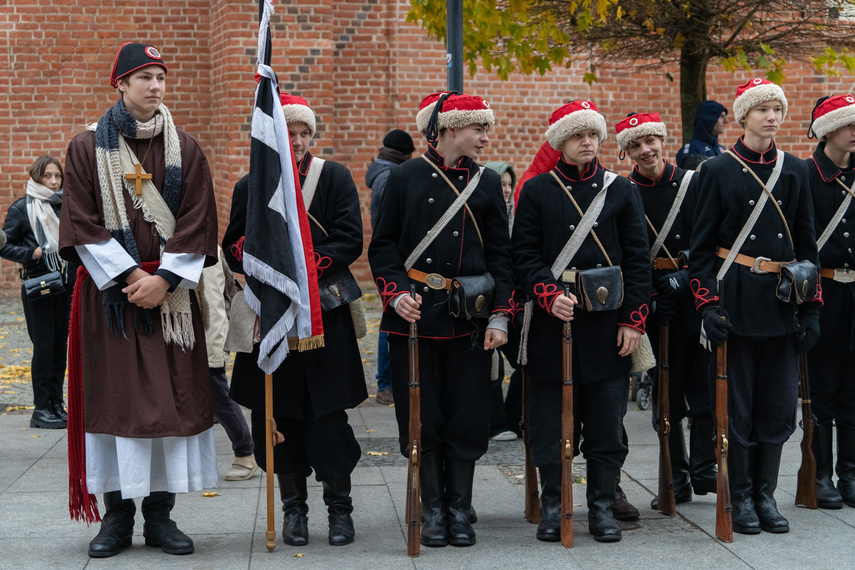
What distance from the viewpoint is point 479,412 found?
16.8ft

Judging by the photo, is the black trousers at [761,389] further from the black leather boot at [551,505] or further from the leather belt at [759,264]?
the black leather boot at [551,505]

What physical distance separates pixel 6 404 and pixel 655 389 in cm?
552

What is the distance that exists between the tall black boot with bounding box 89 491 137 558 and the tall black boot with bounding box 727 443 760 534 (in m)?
2.99

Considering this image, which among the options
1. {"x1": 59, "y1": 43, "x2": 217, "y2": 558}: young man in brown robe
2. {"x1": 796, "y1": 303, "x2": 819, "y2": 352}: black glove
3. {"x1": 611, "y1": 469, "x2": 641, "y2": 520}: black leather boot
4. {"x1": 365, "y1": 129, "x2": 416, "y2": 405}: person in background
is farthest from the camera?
{"x1": 365, "y1": 129, "x2": 416, "y2": 405}: person in background

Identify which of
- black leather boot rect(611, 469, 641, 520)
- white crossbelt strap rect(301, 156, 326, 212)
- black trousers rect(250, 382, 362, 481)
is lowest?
black leather boot rect(611, 469, 641, 520)

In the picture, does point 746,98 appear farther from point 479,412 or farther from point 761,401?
point 479,412

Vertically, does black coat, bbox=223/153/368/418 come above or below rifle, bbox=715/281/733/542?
above

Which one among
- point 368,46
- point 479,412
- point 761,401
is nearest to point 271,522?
point 479,412

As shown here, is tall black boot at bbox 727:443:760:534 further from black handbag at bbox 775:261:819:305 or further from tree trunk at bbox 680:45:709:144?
tree trunk at bbox 680:45:709:144

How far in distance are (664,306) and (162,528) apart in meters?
2.82

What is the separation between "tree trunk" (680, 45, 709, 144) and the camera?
912 cm

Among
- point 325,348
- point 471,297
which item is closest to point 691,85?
point 471,297

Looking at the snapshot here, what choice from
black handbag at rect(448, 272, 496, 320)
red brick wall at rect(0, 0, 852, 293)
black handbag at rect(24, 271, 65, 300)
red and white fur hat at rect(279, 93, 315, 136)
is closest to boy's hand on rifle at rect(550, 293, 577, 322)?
black handbag at rect(448, 272, 496, 320)

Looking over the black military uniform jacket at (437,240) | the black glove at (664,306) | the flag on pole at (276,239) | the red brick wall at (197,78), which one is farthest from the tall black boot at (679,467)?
→ the red brick wall at (197,78)
